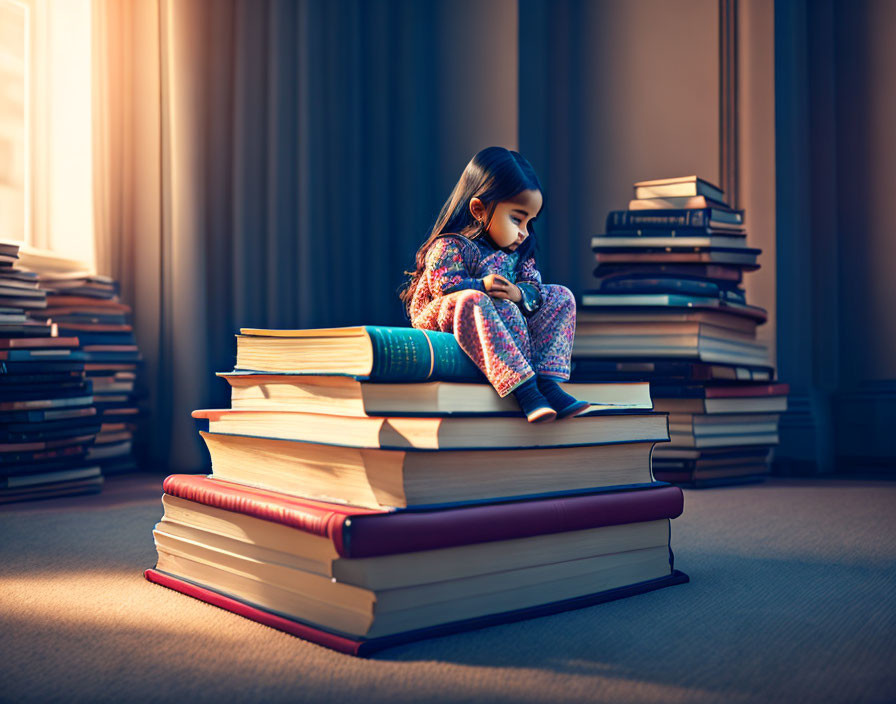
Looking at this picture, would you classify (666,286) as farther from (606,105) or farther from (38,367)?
(38,367)

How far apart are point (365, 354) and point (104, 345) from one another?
85.4 inches

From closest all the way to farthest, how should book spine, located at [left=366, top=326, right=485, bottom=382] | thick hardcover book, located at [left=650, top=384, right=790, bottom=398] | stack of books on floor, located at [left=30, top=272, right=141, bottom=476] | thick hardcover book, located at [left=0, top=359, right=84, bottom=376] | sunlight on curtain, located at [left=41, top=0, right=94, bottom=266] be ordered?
1. book spine, located at [left=366, top=326, right=485, bottom=382]
2. thick hardcover book, located at [left=0, top=359, right=84, bottom=376]
3. thick hardcover book, located at [left=650, top=384, right=790, bottom=398]
4. stack of books on floor, located at [left=30, top=272, right=141, bottom=476]
5. sunlight on curtain, located at [left=41, top=0, right=94, bottom=266]

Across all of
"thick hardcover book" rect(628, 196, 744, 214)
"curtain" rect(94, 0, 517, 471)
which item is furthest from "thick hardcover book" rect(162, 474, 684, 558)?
"curtain" rect(94, 0, 517, 471)

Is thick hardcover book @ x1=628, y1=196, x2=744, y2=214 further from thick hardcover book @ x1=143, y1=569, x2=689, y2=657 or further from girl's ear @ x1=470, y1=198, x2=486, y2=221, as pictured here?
thick hardcover book @ x1=143, y1=569, x2=689, y2=657

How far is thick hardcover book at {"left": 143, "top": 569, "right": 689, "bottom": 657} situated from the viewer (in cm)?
97

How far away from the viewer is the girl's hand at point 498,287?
1.35 meters

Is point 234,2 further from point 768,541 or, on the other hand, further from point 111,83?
point 768,541

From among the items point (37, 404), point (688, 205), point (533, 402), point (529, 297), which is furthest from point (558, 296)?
point (37, 404)

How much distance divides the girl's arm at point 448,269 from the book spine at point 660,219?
1486 millimetres

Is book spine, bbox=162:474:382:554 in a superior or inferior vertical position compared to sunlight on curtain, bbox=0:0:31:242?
inferior

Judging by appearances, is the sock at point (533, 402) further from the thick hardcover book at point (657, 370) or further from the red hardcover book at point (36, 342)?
the red hardcover book at point (36, 342)

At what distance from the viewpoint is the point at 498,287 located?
4.42ft

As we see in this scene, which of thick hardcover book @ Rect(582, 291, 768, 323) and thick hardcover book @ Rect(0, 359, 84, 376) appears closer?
thick hardcover book @ Rect(0, 359, 84, 376)

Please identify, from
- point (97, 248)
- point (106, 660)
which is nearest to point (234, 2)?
point (97, 248)
